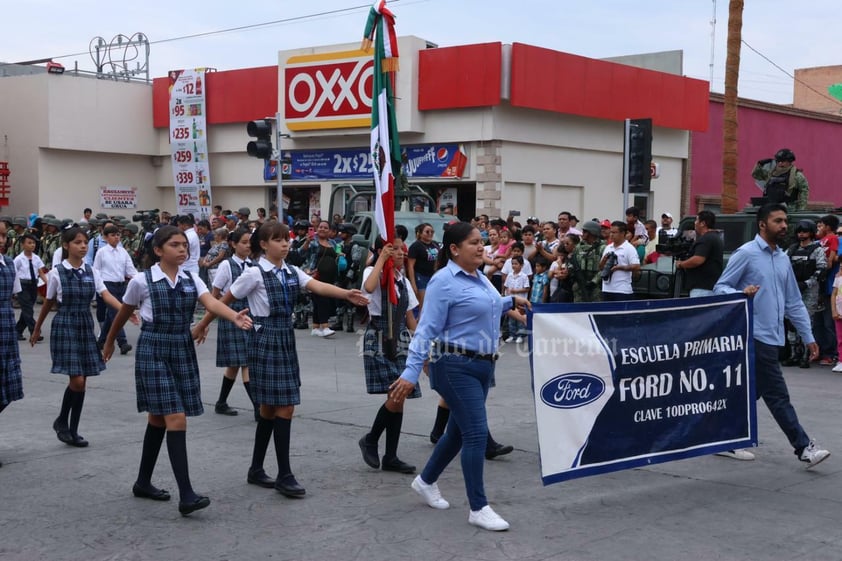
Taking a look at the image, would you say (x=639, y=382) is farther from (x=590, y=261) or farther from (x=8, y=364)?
(x=590, y=261)

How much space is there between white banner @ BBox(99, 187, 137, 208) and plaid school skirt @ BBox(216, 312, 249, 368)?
22729 mm

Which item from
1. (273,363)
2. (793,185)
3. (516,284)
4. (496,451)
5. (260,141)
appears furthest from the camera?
(260,141)

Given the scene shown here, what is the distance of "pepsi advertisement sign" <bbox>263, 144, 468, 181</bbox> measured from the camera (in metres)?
23.1

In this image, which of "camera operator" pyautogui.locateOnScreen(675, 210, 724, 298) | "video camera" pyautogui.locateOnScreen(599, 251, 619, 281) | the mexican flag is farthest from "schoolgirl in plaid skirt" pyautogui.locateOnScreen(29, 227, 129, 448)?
"video camera" pyautogui.locateOnScreen(599, 251, 619, 281)

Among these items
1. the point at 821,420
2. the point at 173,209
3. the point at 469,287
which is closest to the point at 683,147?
the point at 173,209

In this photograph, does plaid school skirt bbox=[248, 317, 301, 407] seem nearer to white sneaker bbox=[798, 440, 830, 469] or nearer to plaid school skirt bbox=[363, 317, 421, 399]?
plaid school skirt bbox=[363, 317, 421, 399]

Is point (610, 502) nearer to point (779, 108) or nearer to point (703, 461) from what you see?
point (703, 461)

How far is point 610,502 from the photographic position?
20.0 ft

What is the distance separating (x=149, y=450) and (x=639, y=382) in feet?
10.3

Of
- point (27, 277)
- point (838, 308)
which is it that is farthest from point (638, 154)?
point (27, 277)

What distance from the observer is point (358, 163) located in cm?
2522

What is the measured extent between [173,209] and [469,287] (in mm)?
26961

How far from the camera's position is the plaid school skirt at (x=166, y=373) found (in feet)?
19.0

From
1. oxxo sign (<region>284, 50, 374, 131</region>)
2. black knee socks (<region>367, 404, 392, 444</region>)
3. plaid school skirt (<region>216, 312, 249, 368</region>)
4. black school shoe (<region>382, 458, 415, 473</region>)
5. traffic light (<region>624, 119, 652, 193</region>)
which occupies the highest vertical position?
oxxo sign (<region>284, 50, 374, 131</region>)
